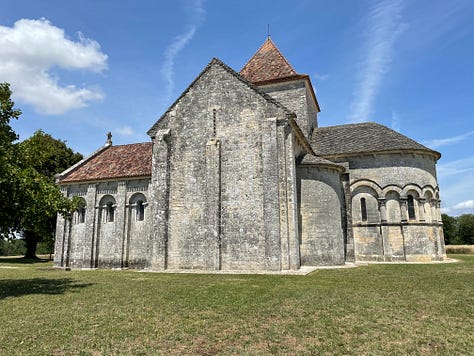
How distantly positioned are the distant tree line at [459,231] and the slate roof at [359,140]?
55946 millimetres

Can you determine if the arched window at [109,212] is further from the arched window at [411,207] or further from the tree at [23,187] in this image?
the arched window at [411,207]

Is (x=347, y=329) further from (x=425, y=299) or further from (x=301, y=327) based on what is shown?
(x=425, y=299)

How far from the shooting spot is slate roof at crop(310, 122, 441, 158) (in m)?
23.6

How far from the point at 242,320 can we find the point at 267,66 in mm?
23323

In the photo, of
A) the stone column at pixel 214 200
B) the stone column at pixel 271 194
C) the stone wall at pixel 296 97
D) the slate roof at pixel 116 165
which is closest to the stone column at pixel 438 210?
the stone wall at pixel 296 97

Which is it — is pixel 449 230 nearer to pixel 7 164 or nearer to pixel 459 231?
pixel 459 231

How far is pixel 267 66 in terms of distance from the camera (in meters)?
26.9

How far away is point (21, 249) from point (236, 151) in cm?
10853

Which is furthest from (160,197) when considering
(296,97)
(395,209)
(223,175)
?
(395,209)

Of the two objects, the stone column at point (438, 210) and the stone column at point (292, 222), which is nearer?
the stone column at point (292, 222)

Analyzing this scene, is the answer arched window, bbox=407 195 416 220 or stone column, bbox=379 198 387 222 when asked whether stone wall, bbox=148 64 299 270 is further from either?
arched window, bbox=407 195 416 220

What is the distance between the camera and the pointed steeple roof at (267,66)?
25.7 metres

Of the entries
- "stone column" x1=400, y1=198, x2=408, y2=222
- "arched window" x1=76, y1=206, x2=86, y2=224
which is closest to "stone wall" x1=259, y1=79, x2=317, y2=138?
"stone column" x1=400, y1=198, x2=408, y2=222

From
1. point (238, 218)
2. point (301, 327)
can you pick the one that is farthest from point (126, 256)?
point (301, 327)
